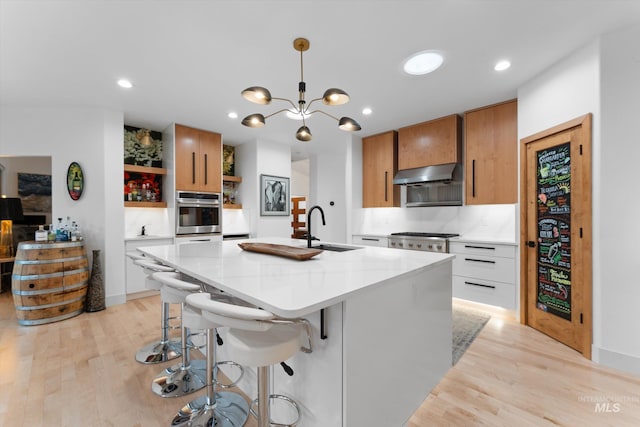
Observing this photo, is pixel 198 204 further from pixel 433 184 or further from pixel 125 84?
pixel 433 184

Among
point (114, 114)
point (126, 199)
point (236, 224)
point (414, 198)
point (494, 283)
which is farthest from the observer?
point (236, 224)

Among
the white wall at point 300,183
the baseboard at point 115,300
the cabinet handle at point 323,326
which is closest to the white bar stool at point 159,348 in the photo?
the cabinet handle at point 323,326

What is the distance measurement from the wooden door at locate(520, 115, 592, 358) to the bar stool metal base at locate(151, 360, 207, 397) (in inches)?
120

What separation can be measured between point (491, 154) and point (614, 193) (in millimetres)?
1435

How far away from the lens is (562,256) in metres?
A: 2.54

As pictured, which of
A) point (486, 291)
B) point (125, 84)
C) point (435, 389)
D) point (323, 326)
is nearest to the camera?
point (323, 326)

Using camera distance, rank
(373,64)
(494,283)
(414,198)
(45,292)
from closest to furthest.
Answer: (373,64)
(45,292)
(494,283)
(414,198)

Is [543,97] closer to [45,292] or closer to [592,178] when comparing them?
[592,178]

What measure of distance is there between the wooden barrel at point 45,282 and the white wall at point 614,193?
5.13m

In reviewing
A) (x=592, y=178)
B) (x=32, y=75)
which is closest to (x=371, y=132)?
(x=592, y=178)

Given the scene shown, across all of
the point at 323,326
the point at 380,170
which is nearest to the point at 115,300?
the point at 323,326

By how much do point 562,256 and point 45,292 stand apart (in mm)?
5260

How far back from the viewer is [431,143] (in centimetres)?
396

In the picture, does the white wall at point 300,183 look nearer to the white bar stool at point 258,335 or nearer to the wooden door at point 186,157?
the wooden door at point 186,157
